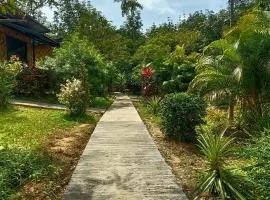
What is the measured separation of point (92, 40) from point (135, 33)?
2189 cm

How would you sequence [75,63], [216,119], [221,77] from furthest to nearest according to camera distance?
[75,63] < [216,119] < [221,77]

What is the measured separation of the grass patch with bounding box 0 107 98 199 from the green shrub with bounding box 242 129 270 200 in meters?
3.19

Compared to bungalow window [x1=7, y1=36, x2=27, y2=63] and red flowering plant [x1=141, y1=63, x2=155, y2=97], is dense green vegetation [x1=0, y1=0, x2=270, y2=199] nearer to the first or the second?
red flowering plant [x1=141, y1=63, x2=155, y2=97]

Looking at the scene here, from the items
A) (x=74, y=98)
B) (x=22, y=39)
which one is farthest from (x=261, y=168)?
(x=22, y=39)

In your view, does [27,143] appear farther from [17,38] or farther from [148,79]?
[17,38]

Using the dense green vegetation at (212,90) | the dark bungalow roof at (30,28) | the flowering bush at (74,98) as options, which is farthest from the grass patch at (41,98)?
the dark bungalow roof at (30,28)

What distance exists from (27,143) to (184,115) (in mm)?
3728

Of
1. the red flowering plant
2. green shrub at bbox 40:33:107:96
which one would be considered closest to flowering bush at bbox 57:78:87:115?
green shrub at bbox 40:33:107:96

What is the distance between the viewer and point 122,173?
6641 mm

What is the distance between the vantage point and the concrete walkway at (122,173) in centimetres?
568

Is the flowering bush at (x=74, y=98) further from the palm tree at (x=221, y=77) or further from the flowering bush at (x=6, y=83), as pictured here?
the palm tree at (x=221, y=77)

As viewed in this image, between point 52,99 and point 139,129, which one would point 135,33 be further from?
point 139,129

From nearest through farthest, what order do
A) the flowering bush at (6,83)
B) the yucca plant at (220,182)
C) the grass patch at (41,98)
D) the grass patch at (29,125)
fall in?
the yucca plant at (220,182), the grass patch at (29,125), the flowering bush at (6,83), the grass patch at (41,98)

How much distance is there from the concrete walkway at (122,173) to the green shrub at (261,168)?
3.41 ft
